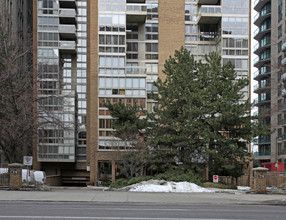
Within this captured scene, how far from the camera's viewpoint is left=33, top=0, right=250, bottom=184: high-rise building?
5519 cm

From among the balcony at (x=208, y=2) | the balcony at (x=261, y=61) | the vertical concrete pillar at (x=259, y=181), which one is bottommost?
the vertical concrete pillar at (x=259, y=181)

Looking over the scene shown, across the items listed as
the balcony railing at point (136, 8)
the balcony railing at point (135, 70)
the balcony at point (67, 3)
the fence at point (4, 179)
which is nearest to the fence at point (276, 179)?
the fence at point (4, 179)

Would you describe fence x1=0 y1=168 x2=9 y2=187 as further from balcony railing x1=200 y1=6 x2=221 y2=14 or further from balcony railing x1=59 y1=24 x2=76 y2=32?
balcony railing x1=200 y1=6 x2=221 y2=14

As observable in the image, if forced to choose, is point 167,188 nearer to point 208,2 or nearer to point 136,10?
point 136,10

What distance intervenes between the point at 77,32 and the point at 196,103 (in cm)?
4075

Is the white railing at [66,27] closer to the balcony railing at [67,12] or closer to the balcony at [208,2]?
the balcony railing at [67,12]

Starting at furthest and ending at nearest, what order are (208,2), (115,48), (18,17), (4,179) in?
(18,17)
(208,2)
(115,48)
(4,179)

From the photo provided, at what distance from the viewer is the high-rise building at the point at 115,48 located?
181 feet

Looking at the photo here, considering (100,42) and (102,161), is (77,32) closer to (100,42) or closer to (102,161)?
(100,42)

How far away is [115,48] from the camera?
56.2m

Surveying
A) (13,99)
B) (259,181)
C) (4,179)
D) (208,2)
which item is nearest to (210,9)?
(208,2)

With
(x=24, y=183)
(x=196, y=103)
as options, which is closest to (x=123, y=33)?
(x=196, y=103)

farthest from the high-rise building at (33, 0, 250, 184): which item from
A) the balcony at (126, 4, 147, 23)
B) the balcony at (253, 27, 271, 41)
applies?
the balcony at (253, 27, 271, 41)

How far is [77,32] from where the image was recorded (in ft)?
224
